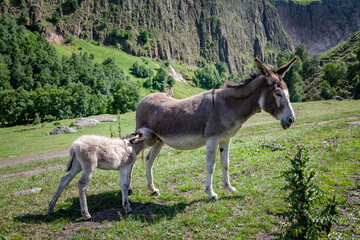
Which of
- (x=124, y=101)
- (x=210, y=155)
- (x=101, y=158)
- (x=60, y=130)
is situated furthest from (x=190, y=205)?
(x=124, y=101)

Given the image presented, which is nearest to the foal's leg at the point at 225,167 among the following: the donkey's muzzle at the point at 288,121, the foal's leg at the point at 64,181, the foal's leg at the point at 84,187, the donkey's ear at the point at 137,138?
the donkey's muzzle at the point at 288,121

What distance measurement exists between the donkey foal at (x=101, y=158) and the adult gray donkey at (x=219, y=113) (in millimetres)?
995

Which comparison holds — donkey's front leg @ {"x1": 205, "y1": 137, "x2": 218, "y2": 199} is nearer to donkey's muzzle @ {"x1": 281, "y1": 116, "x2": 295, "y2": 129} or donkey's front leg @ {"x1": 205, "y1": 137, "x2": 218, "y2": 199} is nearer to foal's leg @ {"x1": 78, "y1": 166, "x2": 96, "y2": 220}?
donkey's muzzle @ {"x1": 281, "y1": 116, "x2": 295, "y2": 129}

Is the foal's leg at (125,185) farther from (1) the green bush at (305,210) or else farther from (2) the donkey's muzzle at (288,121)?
(2) the donkey's muzzle at (288,121)

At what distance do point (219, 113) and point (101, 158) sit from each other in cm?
413

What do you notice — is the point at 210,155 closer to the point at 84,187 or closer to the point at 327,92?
the point at 84,187

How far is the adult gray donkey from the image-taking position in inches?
283

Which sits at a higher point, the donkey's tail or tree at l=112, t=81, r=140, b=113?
the donkey's tail

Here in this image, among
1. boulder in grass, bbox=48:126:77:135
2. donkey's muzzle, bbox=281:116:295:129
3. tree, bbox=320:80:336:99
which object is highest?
donkey's muzzle, bbox=281:116:295:129

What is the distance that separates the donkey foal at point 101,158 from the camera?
7215 mm

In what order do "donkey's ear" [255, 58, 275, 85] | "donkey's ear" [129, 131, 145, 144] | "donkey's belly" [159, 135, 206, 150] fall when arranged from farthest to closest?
"donkey's ear" [129, 131, 145, 144] < "donkey's belly" [159, 135, 206, 150] < "donkey's ear" [255, 58, 275, 85]

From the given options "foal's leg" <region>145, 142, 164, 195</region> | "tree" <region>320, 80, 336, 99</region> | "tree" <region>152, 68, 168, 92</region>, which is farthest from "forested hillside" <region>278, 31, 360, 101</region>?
"foal's leg" <region>145, 142, 164, 195</region>

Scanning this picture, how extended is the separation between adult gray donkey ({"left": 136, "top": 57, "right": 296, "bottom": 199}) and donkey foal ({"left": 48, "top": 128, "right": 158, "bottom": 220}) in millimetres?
995

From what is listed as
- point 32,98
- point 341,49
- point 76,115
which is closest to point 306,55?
point 341,49
